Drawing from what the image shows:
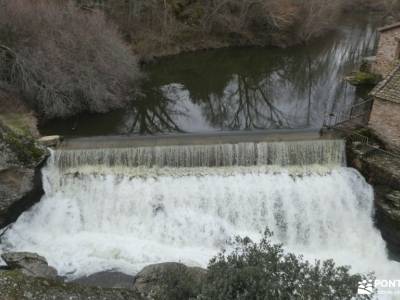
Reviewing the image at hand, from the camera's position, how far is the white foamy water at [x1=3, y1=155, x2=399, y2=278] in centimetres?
1216

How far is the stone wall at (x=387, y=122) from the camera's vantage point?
12.5 meters

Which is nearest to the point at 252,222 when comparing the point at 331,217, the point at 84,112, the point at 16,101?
the point at 331,217

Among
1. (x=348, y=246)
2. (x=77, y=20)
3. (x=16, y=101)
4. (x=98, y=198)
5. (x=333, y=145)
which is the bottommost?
(x=348, y=246)

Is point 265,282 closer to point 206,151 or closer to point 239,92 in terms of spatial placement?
point 206,151

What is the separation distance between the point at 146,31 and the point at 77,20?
884cm

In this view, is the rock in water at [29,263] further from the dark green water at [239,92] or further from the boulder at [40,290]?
the dark green water at [239,92]

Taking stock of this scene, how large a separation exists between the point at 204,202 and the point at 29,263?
513 cm

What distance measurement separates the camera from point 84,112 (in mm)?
16609

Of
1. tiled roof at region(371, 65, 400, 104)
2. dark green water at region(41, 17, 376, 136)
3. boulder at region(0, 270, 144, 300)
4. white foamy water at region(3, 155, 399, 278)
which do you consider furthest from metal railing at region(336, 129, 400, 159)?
boulder at region(0, 270, 144, 300)

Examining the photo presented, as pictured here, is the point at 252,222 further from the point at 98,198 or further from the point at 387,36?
the point at 387,36

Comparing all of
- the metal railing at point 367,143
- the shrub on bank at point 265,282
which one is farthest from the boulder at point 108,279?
the metal railing at point 367,143

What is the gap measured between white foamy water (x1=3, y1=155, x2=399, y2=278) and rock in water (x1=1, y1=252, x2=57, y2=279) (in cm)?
118

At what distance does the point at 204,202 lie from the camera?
Result: 1255 cm

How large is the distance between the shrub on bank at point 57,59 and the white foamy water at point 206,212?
4.13 meters
